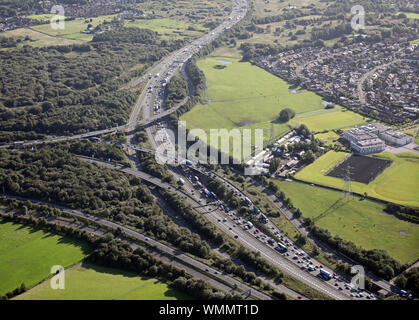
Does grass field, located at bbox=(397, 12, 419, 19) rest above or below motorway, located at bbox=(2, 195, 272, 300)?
above

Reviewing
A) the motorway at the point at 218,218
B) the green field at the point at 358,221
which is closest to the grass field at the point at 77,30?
the motorway at the point at 218,218

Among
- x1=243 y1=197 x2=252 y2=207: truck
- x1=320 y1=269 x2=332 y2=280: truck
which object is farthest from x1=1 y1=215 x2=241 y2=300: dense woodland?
x1=243 y1=197 x2=252 y2=207: truck

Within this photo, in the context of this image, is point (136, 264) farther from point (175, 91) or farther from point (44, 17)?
point (44, 17)

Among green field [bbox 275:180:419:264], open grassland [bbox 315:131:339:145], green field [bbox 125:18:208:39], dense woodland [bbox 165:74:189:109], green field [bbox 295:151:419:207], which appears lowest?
green field [bbox 275:180:419:264]

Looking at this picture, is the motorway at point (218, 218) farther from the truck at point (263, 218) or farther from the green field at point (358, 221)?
the green field at point (358, 221)

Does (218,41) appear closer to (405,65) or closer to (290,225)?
(405,65)

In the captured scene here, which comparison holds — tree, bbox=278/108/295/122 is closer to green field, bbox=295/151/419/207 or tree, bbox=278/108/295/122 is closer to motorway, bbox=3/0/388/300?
green field, bbox=295/151/419/207
